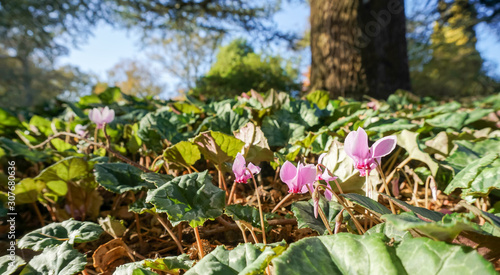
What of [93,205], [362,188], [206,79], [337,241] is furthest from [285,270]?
[206,79]

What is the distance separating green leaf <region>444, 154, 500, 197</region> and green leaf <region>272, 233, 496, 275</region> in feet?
1.72

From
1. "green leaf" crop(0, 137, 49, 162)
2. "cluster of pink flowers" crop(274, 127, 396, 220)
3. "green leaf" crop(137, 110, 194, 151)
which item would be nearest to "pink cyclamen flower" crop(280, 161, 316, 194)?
"cluster of pink flowers" crop(274, 127, 396, 220)

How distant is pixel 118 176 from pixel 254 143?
0.59m

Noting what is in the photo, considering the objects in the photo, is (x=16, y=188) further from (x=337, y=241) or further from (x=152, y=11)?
(x=152, y=11)

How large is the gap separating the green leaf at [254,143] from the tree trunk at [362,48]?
2.65m

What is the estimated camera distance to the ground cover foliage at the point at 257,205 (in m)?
0.64

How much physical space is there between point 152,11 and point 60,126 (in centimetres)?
679

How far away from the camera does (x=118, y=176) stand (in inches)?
53.0

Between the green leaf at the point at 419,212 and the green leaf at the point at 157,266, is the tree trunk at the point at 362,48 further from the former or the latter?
the green leaf at the point at 157,266

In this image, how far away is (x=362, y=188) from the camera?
3.91 ft

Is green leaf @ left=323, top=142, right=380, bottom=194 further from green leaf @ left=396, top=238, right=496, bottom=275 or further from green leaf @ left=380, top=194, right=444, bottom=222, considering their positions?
green leaf @ left=396, top=238, right=496, bottom=275

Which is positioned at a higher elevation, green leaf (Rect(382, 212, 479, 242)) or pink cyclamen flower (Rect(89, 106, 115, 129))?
pink cyclamen flower (Rect(89, 106, 115, 129))

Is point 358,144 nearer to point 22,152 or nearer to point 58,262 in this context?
point 58,262

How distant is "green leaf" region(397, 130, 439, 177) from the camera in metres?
1.27
